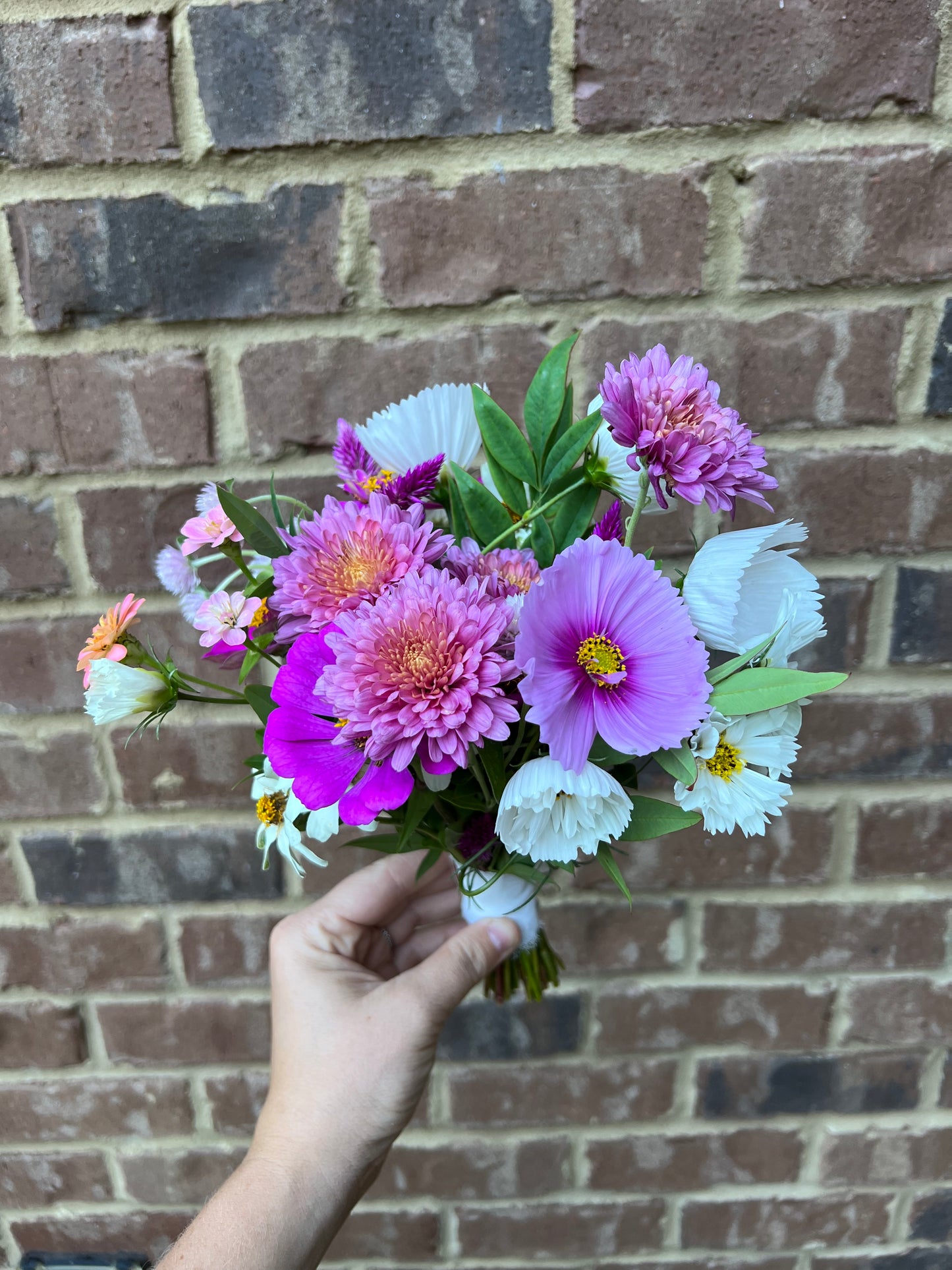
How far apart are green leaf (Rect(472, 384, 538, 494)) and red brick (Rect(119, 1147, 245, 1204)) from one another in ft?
2.42

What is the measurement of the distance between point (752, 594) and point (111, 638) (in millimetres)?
329

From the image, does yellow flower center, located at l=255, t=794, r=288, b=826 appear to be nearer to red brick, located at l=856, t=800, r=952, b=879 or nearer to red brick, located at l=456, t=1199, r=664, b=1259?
red brick, located at l=856, t=800, r=952, b=879

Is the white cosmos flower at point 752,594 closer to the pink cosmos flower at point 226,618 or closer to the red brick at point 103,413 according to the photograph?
the pink cosmos flower at point 226,618

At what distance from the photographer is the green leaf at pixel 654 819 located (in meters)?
0.40

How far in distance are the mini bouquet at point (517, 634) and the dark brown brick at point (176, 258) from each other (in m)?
0.16

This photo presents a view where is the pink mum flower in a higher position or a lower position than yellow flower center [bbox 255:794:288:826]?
higher

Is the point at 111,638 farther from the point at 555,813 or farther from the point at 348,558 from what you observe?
the point at 555,813

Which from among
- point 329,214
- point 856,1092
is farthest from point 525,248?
point 856,1092

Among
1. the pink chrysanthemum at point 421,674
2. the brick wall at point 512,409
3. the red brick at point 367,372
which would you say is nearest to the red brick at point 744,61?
→ the brick wall at point 512,409

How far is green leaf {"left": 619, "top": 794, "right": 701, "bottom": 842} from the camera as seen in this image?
1.31ft

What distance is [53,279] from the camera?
0.55 metres

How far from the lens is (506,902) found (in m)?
0.55

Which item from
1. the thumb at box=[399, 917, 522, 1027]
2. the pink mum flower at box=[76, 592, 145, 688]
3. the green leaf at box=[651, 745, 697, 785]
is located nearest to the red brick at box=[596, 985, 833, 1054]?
the thumb at box=[399, 917, 522, 1027]

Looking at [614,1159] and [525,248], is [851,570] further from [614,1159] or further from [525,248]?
[614,1159]
